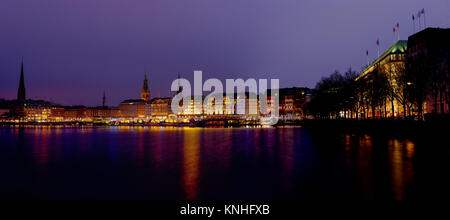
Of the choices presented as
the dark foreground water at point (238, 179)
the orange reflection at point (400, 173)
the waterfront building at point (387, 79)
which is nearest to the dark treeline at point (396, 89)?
the waterfront building at point (387, 79)

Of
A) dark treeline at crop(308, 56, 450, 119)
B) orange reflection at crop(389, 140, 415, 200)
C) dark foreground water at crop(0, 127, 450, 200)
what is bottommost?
dark foreground water at crop(0, 127, 450, 200)

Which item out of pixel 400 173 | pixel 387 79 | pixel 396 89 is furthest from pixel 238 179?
pixel 387 79

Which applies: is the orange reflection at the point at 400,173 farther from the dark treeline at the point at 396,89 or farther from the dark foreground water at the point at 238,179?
the dark treeline at the point at 396,89

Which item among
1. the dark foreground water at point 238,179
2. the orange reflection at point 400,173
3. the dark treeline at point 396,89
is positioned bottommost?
the dark foreground water at point 238,179

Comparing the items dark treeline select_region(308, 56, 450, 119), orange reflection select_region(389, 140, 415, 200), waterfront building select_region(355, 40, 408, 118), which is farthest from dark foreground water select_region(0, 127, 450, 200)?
waterfront building select_region(355, 40, 408, 118)

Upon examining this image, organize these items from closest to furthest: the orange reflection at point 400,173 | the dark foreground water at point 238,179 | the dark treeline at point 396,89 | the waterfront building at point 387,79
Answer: the orange reflection at point 400,173, the dark foreground water at point 238,179, the dark treeline at point 396,89, the waterfront building at point 387,79

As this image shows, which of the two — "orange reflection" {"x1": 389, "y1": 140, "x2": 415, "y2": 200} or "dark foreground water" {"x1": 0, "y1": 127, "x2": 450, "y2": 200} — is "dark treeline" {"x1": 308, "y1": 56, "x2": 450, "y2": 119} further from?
"orange reflection" {"x1": 389, "y1": 140, "x2": 415, "y2": 200}

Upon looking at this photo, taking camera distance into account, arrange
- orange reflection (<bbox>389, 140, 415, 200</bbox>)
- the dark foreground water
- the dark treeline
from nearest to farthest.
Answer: orange reflection (<bbox>389, 140, 415, 200</bbox>)
the dark foreground water
the dark treeline

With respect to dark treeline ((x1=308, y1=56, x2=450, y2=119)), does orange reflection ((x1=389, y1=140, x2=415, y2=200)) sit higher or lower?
lower

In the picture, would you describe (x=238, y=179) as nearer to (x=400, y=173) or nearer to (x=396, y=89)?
(x=400, y=173)

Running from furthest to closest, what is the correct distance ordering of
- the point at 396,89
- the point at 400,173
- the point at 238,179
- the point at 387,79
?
1. the point at 387,79
2. the point at 396,89
3. the point at 238,179
4. the point at 400,173

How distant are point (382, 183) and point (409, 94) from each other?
119 feet
